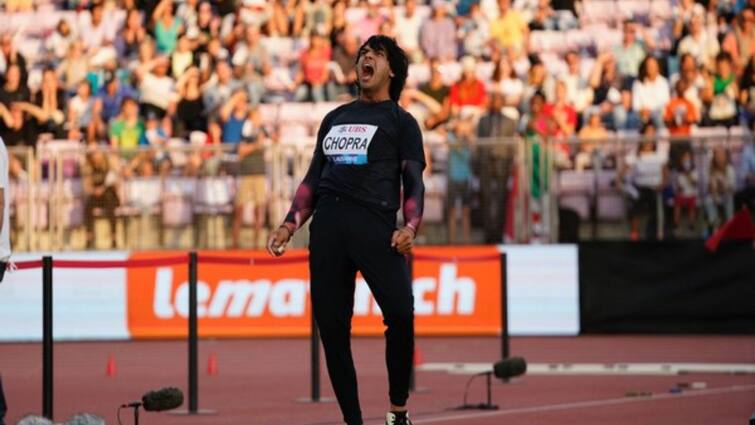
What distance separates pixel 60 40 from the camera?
29.6 metres

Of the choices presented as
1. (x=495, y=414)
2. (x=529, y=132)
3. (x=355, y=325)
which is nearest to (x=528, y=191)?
(x=529, y=132)

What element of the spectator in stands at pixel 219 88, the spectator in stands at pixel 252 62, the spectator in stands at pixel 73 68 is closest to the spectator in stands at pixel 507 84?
the spectator in stands at pixel 252 62

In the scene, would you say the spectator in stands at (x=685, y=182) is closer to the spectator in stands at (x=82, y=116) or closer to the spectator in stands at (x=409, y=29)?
the spectator in stands at (x=409, y=29)

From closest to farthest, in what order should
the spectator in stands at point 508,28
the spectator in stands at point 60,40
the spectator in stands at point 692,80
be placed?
the spectator in stands at point 692,80
the spectator in stands at point 508,28
the spectator in stands at point 60,40

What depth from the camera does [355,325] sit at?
2419cm

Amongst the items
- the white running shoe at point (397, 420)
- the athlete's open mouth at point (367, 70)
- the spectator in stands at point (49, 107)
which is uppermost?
the spectator in stands at point (49, 107)

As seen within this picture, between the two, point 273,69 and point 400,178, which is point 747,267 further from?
point 400,178

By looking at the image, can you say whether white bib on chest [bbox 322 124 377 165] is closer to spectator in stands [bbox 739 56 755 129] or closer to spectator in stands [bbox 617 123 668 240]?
spectator in stands [bbox 617 123 668 240]

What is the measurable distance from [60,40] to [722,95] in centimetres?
1051

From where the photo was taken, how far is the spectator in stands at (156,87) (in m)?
27.2

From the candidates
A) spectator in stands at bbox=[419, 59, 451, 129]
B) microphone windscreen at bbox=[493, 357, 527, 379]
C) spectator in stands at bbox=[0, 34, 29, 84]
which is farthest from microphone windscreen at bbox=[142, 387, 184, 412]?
spectator in stands at bbox=[0, 34, 29, 84]

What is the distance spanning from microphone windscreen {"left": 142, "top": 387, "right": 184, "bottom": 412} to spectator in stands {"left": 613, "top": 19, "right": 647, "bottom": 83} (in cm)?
1611

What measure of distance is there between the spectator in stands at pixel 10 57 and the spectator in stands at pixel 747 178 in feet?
36.0

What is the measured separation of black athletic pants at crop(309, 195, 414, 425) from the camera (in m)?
9.76
